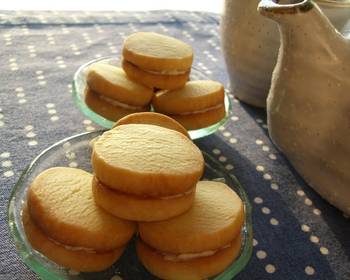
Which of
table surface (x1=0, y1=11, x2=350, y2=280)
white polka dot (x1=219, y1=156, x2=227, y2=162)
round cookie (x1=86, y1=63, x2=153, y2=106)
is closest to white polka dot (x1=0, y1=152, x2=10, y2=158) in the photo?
table surface (x1=0, y1=11, x2=350, y2=280)

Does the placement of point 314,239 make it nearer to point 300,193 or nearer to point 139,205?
point 300,193

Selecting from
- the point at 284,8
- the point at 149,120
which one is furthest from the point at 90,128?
the point at 284,8

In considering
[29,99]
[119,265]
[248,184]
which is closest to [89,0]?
[29,99]

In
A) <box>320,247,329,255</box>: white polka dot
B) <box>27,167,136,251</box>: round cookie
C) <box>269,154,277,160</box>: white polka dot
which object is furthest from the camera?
<box>269,154,277,160</box>: white polka dot

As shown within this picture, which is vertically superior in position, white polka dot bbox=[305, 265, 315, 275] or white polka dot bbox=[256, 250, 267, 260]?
white polka dot bbox=[256, 250, 267, 260]

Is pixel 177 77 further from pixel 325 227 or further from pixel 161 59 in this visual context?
pixel 325 227

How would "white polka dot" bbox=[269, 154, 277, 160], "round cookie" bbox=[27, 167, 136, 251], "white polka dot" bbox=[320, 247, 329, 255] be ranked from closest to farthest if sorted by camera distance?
"round cookie" bbox=[27, 167, 136, 251]
"white polka dot" bbox=[320, 247, 329, 255]
"white polka dot" bbox=[269, 154, 277, 160]

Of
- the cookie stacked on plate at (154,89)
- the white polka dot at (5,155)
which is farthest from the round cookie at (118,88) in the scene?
the white polka dot at (5,155)

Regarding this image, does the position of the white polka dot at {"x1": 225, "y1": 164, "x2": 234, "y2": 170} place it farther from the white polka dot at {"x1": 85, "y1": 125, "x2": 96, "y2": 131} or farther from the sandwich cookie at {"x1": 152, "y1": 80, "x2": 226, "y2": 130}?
the white polka dot at {"x1": 85, "y1": 125, "x2": 96, "y2": 131}

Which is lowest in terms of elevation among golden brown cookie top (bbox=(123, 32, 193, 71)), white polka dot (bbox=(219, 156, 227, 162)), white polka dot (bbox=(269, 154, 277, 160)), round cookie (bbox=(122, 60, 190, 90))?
white polka dot (bbox=(269, 154, 277, 160))
